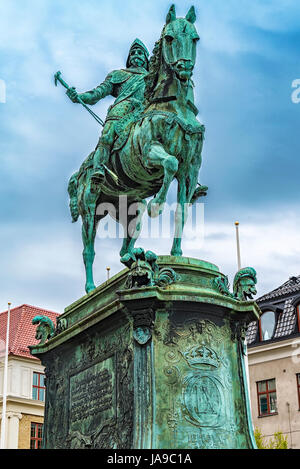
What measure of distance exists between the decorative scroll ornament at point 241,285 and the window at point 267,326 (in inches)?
1218

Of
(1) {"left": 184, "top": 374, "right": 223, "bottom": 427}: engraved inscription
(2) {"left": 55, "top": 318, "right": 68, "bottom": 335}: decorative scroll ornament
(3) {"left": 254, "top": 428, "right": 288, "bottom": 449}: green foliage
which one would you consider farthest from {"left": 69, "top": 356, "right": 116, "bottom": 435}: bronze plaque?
(3) {"left": 254, "top": 428, "right": 288, "bottom": 449}: green foliage

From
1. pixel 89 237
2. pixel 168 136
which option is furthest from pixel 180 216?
pixel 89 237

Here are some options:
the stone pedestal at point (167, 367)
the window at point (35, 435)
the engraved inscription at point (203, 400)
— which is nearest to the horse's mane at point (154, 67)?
the stone pedestal at point (167, 367)

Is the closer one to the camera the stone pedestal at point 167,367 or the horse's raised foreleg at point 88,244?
the stone pedestal at point 167,367

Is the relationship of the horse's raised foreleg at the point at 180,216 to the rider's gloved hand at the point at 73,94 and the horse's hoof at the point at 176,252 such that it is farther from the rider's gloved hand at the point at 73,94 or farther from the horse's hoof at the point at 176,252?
the rider's gloved hand at the point at 73,94

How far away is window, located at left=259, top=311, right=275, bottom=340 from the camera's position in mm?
41625

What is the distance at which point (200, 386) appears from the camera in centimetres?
1004

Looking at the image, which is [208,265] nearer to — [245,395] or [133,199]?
[245,395]

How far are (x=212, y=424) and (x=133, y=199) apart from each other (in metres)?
4.72

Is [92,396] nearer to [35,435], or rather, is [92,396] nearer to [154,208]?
[154,208]

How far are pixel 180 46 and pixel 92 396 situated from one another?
5.31 meters

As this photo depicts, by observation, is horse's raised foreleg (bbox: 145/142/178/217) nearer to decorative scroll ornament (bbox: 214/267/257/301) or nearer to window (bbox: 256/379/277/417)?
decorative scroll ornament (bbox: 214/267/257/301)

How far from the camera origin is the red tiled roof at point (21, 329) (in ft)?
152
